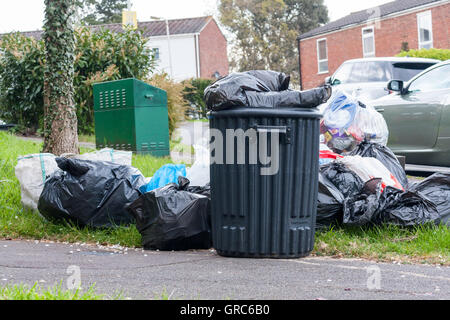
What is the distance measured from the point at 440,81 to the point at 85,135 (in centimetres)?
748

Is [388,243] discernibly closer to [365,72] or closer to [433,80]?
[433,80]

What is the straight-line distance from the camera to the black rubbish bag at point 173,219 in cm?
465

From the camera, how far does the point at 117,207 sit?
5.22 meters

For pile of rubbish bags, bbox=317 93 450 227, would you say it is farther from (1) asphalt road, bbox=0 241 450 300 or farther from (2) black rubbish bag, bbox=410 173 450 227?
(1) asphalt road, bbox=0 241 450 300

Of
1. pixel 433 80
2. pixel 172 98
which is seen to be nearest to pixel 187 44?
pixel 172 98

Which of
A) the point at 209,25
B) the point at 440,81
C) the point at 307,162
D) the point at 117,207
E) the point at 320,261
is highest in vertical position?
the point at 209,25

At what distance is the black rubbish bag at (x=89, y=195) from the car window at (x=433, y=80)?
4.26 m

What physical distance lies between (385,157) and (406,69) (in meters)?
6.11

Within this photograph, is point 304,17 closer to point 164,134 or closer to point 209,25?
point 209,25

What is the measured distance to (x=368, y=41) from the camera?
29250mm


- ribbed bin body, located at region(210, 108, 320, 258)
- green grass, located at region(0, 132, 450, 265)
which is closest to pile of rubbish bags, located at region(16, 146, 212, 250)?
green grass, located at region(0, 132, 450, 265)

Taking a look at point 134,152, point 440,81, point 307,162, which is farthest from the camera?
point 134,152

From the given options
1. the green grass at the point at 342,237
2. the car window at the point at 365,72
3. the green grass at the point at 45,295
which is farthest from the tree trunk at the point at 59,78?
the car window at the point at 365,72

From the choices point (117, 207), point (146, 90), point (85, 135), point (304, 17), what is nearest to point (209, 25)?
point (304, 17)
